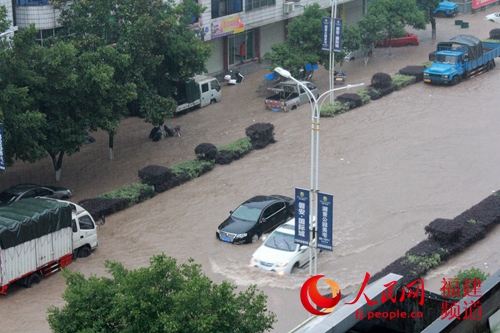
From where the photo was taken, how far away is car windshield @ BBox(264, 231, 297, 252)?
20641mm

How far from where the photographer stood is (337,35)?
34.9m

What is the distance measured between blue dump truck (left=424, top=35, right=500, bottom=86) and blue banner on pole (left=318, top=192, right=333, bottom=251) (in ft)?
78.0

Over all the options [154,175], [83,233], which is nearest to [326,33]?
[154,175]

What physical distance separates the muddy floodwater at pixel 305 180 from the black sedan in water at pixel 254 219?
35 centimetres

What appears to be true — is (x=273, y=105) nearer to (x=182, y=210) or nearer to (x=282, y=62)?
(x=282, y=62)

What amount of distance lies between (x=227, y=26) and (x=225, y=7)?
97 centimetres

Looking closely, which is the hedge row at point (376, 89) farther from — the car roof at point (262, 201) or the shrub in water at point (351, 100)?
the car roof at point (262, 201)

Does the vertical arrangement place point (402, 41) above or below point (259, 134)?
above

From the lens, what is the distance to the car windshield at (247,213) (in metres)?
22.5

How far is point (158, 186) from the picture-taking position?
2614cm

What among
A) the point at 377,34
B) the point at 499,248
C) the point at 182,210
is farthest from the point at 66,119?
the point at 377,34

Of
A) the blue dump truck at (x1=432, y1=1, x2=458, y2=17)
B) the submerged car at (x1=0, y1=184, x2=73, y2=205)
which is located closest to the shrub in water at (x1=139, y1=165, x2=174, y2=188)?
the submerged car at (x1=0, y1=184, x2=73, y2=205)

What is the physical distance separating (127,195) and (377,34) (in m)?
22.8

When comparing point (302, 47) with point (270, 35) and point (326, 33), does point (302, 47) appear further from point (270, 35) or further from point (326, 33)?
point (270, 35)
